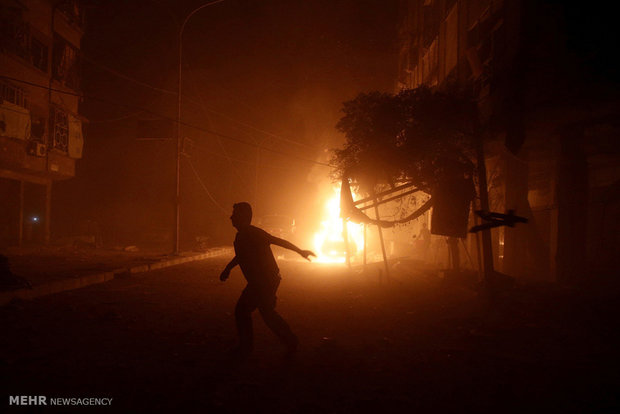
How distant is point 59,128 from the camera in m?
24.9

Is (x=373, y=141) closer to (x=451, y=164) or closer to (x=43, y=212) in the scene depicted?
(x=451, y=164)

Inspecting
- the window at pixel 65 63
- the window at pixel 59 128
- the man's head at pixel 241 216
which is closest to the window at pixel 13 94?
the window at pixel 59 128

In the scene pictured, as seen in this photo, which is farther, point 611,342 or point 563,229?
point 563,229

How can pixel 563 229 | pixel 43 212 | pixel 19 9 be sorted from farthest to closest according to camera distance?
1. pixel 43 212
2. pixel 19 9
3. pixel 563 229

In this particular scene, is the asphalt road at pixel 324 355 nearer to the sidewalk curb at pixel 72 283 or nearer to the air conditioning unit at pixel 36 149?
the sidewalk curb at pixel 72 283

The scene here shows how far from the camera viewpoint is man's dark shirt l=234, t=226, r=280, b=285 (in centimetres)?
547

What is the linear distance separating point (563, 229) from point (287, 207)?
1406 inches

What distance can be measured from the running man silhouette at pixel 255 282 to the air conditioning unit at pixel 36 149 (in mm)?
21446

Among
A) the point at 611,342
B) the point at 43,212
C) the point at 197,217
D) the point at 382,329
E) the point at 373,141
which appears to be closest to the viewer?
the point at 611,342

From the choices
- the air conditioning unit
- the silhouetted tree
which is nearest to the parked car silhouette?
the air conditioning unit

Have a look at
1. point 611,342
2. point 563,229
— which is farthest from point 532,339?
point 563,229

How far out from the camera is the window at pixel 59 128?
24.3m

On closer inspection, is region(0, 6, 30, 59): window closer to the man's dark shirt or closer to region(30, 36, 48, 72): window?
region(30, 36, 48, 72): window

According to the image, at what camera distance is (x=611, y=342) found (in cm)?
653
